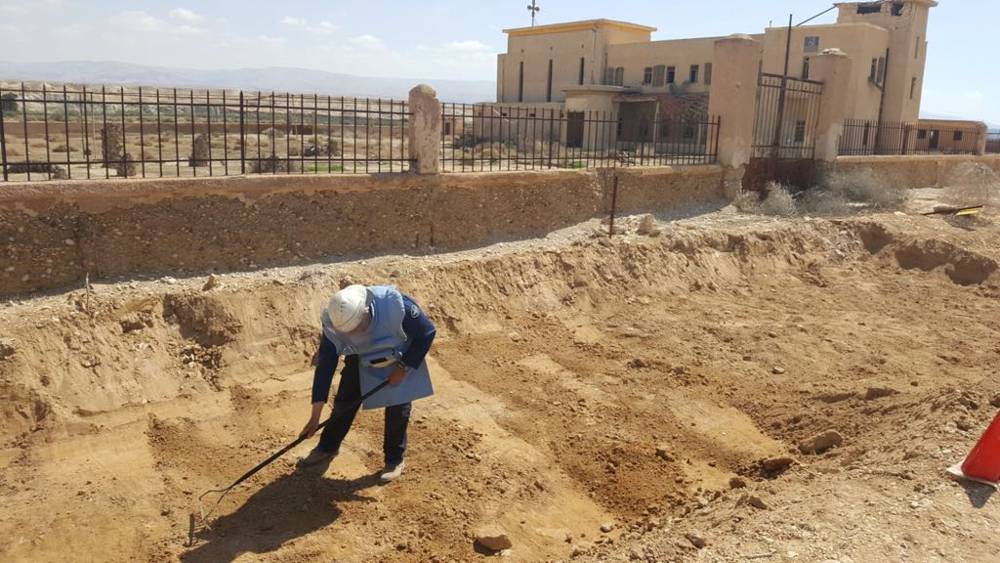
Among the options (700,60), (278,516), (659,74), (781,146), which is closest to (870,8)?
(700,60)

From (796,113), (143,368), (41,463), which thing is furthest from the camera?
(796,113)

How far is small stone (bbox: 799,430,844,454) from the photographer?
560cm

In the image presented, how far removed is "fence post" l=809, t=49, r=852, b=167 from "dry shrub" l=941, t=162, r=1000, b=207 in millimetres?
2680

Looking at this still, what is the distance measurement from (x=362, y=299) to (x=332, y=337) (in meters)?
0.34

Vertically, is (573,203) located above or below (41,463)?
above

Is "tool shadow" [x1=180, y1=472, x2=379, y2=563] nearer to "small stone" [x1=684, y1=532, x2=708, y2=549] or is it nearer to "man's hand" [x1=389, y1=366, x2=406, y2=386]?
"man's hand" [x1=389, y1=366, x2=406, y2=386]

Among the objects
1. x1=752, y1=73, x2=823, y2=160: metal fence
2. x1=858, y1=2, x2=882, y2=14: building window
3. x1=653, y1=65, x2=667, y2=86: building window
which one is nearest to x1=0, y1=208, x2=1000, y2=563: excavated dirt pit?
x1=752, y1=73, x2=823, y2=160: metal fence

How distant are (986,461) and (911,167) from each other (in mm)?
15100

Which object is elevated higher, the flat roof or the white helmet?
the flat roof

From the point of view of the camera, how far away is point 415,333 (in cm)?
473

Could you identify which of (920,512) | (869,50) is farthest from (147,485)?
(869,50)

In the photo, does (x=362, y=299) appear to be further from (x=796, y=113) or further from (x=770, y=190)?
(x=796, y=113)

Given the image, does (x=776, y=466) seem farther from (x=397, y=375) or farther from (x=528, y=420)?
(x=397, y=375)

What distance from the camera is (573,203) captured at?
10453 mm
